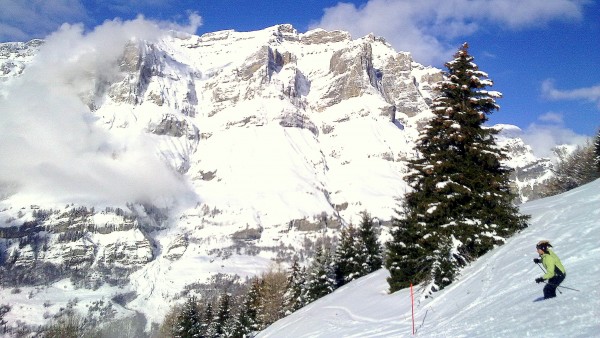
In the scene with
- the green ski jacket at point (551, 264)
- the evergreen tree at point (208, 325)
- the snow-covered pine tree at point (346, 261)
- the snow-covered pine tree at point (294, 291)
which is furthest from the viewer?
the evergreen tree at point (208, 325)

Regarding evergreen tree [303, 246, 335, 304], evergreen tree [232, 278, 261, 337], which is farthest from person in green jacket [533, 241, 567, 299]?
evergreen tree [232, 278, 261, 337]

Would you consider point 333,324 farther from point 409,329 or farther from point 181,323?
point 181,323

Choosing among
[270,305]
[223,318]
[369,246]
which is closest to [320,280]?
[369,246]

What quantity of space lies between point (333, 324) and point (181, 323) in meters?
36.9

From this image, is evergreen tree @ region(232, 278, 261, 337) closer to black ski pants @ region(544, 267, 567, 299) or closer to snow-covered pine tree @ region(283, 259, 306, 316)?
snow-covered pine tree @ region(283, 259, 306, 316)

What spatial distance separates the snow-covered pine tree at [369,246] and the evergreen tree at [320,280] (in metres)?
3.43

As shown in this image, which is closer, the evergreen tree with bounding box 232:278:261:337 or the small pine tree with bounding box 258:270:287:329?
the evergreen tree with bounding box 232:278:261:337

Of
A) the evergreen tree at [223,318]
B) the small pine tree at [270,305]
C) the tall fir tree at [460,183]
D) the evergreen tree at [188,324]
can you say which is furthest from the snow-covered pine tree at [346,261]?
the tall fir tree at [460,183]

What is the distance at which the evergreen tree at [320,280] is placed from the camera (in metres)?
44.1

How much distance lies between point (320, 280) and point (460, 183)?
26741mm

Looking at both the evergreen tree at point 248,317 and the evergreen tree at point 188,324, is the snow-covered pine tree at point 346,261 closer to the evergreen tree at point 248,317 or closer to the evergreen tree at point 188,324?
the evergreen tree at point 248,317

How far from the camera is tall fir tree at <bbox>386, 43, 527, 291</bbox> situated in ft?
64.8

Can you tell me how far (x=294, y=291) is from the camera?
50.2 m

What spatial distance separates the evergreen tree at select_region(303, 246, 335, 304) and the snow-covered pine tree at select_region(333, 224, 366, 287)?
0.84 metres
